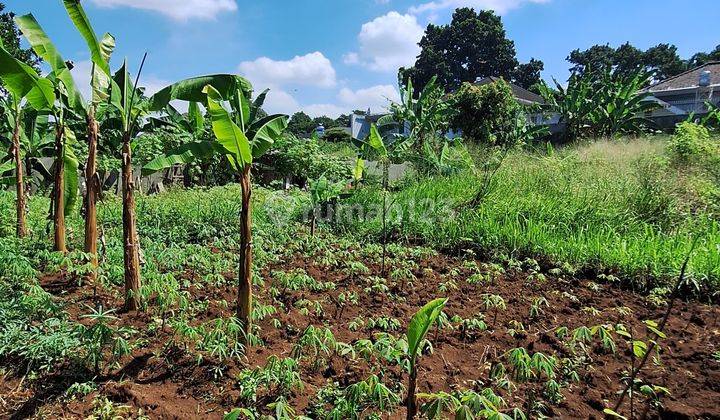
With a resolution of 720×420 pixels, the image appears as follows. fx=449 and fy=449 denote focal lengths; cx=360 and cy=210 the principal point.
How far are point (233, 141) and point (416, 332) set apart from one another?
1.71 meters

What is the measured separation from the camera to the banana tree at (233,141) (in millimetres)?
2918

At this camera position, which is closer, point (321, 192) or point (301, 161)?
point (321, 192)

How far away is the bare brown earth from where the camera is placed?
2586 millimetres

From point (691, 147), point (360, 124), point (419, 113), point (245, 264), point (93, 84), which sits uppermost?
point (360, 124)

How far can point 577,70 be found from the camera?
2347 inches

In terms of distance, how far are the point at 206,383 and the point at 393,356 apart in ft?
3.78

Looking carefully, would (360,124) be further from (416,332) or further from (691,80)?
(416,332)

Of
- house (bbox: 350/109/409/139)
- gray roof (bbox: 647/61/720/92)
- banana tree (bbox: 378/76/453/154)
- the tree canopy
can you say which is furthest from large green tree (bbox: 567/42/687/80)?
banana tree (bbox: 378/76/453/154)

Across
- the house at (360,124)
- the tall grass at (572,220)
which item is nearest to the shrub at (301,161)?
the tall grass at (572,220)

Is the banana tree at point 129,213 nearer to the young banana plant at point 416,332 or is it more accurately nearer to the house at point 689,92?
the young banana plant at point 416,332

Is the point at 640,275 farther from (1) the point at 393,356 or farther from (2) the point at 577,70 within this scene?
(2) the point at 577,70

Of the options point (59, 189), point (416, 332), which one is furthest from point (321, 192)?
point (416, 332)

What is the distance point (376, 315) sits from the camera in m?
3.88

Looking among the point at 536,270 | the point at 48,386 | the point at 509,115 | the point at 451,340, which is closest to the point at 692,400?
the point at 451,340
